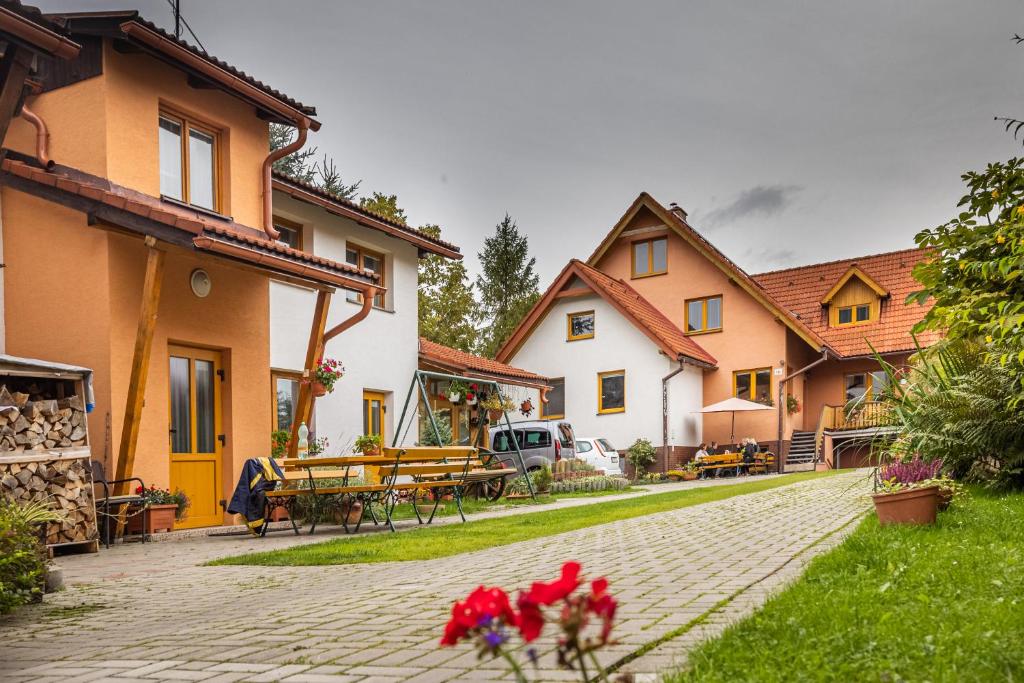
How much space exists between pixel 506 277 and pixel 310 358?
3357cm

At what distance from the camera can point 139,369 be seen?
10305 mm

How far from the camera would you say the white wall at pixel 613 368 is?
2827 cm

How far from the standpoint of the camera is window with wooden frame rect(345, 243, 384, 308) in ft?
55.3

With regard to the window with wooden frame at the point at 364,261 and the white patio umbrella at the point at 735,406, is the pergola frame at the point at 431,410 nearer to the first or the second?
the window with wooden frame at the point at 364,261

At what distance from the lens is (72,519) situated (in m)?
9.13

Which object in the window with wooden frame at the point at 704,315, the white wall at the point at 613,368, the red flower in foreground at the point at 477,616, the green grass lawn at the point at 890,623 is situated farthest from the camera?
the window with wooden frame at the point at 704,315

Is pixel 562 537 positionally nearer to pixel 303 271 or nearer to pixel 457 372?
pixel 303 271

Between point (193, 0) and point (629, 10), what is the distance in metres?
7.11

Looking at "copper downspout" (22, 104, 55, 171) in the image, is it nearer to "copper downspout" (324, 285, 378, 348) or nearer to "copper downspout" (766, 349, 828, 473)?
"copper downspout" (324, 285, 378, 348)

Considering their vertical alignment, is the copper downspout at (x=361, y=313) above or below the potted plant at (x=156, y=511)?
above

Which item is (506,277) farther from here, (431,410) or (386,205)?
(431,410)

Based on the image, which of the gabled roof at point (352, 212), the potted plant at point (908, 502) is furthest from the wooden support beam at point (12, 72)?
the potted plant at point (908, 502)

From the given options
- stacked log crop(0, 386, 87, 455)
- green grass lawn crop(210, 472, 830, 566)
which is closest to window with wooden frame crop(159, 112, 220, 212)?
stacked log crop(0, 386, 87, 455)

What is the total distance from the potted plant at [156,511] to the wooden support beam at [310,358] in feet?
7.28
